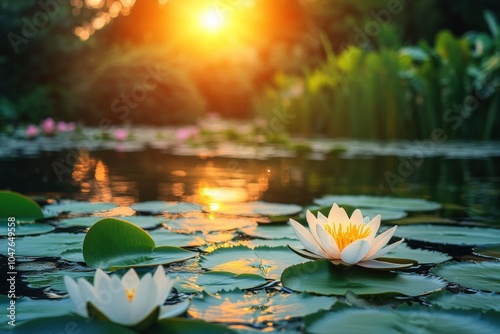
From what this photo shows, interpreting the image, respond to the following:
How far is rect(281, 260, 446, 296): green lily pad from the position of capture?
1.09m

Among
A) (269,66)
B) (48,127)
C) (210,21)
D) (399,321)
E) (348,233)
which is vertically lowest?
(399,321)

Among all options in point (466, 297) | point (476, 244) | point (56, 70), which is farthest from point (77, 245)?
point (56, 70)

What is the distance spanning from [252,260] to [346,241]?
0.78 feet

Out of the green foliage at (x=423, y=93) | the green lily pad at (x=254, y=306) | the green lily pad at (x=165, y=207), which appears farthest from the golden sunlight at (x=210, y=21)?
the green lily pad at (x=254, y=306)

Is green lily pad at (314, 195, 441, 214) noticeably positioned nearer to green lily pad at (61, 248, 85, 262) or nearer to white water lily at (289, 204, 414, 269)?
white water lily at (289, 204, 414, 269)

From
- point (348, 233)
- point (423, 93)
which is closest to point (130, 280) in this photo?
point (348, 233)

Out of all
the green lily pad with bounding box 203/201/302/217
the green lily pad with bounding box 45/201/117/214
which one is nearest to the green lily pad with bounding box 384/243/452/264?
the green lily pad with bounding box 203/201/302/217

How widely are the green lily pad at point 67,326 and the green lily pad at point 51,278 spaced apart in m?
0.22

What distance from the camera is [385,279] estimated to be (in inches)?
46.6

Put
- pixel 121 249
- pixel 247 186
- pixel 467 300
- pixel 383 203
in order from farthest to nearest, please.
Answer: pixel 247 186, pixel 383 203, pixel 121 249, pixel 467 300

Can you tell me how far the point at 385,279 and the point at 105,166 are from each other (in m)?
3.22

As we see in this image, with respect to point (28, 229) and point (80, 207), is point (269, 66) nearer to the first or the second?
point (80, 207)

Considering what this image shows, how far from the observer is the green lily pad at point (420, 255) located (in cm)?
137

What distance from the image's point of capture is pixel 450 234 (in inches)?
67.2
